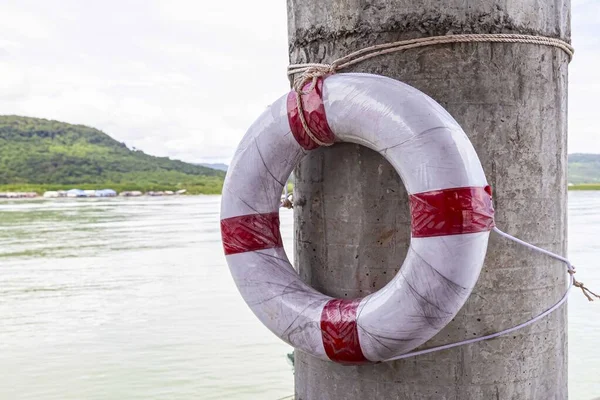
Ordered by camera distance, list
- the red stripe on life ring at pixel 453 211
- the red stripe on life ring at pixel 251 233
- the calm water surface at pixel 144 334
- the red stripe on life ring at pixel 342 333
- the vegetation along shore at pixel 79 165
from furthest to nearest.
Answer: the vegetation along shore at pixel 79 165 → the calm water surface at pixel 144 334 → the red stripe on life ring at pixel 251 233 → the red stripe on life ring at pixel 342 333 → the red stripe on life ring at pixel 453 211

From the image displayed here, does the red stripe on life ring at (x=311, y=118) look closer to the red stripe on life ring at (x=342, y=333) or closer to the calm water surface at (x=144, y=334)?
the red stripe on life ring at (x=342, y=333)

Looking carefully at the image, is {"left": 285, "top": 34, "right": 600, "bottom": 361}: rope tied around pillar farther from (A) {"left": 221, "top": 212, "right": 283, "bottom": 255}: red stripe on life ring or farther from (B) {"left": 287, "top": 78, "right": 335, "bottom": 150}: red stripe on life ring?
(A) {"left": 221, "top": 212, "right": 283, "bottom": 255}: red stripe on life ring

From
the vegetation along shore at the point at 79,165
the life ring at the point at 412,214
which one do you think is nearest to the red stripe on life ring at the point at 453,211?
the life ring at the point at 412,214

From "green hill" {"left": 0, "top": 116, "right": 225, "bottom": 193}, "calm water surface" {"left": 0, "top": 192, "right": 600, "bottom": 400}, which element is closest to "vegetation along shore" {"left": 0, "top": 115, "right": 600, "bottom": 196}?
"green hill" {"left": 0, "top": 116, "right": 225, "bottom": 193}

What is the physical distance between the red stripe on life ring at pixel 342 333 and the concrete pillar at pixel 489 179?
121 mm

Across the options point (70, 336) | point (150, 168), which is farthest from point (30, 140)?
point (70, 336)

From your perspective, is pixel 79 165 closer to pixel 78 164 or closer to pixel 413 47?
pixel 78 164

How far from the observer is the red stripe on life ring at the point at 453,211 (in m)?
1.88

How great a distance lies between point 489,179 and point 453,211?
0.26 meters

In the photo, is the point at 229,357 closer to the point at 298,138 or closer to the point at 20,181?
A: the point at 298,138

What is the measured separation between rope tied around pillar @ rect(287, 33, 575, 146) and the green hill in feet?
238

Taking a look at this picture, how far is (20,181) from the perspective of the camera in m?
85.3

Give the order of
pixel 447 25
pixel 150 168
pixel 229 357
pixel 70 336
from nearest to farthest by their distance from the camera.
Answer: pixel 447 25 < pixel 229 357 < pixel 70 336 < pixel 150 168

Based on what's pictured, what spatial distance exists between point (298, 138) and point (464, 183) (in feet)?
1.85
